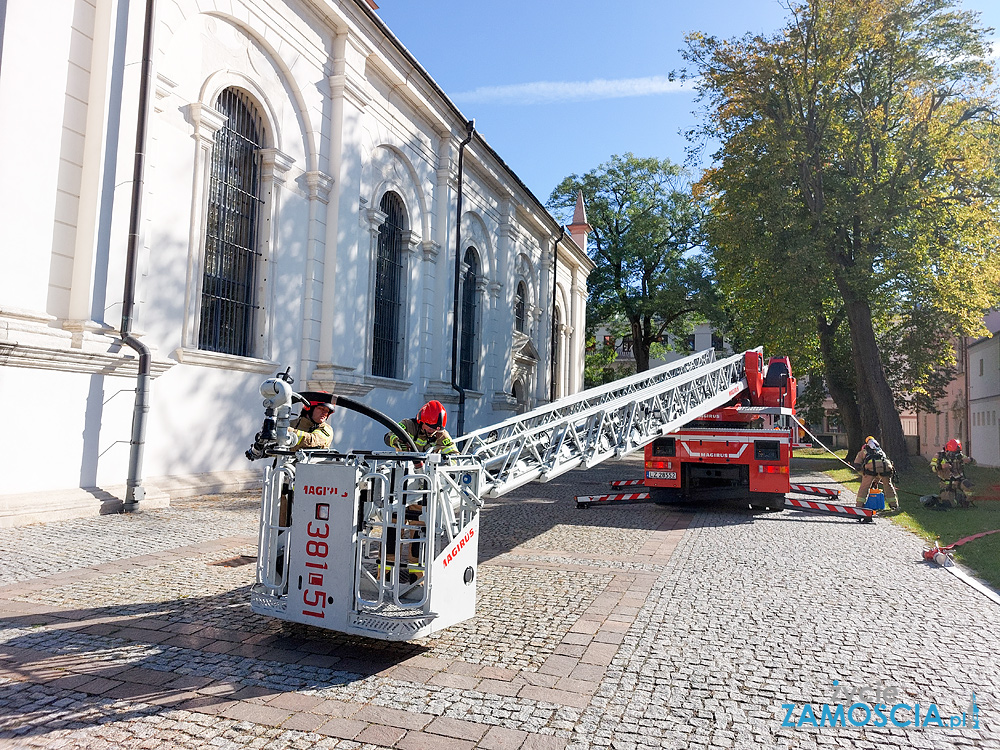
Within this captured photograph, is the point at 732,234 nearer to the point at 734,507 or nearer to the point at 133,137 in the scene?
the point at 734,507

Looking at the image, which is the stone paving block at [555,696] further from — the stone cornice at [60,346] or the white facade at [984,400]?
the white facade at [984,400]

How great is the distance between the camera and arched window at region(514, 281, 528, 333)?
30391 mm

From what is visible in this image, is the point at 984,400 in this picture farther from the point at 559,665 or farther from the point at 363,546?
the point at 363,546

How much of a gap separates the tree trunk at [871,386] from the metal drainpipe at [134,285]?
701 inches

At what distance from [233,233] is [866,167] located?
718 inches

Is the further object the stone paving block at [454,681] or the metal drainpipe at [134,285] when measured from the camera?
the metal drainpipe at [134,285]

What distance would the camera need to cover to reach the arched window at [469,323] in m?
23.8

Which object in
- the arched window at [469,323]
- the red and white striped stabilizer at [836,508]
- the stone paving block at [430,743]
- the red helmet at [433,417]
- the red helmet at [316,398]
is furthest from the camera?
the arched window at [469,323]

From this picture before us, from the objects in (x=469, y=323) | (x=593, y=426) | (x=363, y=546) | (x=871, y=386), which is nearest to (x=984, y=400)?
(x=871, y=386)

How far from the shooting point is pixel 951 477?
536 inches

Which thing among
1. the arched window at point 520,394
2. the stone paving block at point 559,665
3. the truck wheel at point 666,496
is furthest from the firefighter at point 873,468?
the arched window at point 520,394

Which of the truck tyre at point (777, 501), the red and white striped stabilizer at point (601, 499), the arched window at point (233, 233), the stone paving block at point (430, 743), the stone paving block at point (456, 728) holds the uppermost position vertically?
the arched window at point (233, 233)

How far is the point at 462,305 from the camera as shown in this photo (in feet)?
77.2

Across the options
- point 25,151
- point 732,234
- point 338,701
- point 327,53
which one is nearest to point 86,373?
point 25,151
